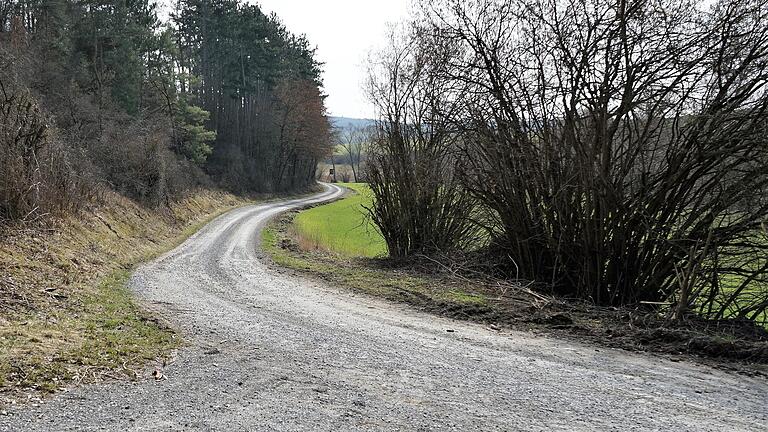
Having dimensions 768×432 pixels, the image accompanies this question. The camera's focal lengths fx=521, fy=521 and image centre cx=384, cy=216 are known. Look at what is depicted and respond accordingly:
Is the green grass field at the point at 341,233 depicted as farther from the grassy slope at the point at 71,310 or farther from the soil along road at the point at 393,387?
the soil along road at the point at 393,387

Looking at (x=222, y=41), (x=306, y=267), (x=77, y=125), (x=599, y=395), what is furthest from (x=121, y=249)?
(x=222, y=41)

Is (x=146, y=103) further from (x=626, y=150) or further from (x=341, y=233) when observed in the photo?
(x=626, y=150)

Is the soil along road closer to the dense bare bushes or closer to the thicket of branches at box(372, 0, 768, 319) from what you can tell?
the thicket of branches at box(372, 0, 768, 319)

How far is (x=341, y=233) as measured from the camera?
28.0 metres

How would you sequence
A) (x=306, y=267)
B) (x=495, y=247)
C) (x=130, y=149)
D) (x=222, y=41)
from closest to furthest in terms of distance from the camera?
(x=495, y=247), (x=306, y=267), (x=130, y=149), (x=222, y=41)

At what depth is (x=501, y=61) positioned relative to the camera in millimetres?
11445

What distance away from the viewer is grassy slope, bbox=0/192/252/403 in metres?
5.29

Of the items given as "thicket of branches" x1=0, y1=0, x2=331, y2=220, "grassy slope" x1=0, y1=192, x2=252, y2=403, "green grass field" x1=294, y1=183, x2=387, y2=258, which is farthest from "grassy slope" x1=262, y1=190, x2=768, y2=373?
"thicket of branches" x1=0, y1=0, x2=331, y2=220

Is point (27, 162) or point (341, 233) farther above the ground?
point (27, 162)

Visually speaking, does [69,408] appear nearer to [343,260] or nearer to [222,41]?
[343,260]

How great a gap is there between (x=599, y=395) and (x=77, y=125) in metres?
26.2

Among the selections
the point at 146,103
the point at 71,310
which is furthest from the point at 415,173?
the point at 146,103

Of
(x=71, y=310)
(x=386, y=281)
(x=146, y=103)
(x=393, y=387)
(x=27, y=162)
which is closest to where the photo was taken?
(x=393, y=387)

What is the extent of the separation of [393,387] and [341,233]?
23006 mm
